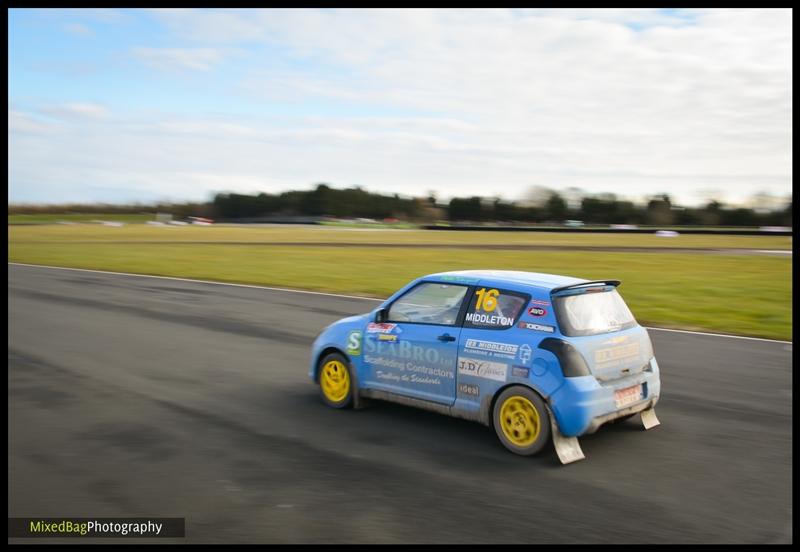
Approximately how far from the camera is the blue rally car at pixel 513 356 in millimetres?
5930

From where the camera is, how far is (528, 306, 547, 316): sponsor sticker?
6168 millimetres

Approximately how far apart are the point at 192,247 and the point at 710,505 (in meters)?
37.4

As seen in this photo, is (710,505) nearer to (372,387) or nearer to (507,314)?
(507,314)

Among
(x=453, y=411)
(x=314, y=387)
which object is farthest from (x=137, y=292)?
(x=453, y=411)

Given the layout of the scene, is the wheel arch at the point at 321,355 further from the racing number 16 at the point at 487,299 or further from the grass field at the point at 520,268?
the grass field at the point at 520,268

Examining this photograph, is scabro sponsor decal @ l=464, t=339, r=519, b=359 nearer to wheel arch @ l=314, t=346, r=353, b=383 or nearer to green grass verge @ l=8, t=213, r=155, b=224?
wheel arch @ l=314, t=346, r=353, b=383

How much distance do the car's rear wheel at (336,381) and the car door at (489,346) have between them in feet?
4.69

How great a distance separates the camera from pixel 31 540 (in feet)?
15.2

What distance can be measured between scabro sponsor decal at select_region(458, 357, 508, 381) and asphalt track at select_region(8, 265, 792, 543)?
0.65m

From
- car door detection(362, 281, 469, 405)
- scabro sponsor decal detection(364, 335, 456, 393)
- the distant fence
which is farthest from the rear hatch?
the distant fence

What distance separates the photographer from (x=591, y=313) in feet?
20.9

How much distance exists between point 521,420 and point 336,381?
2253mm
